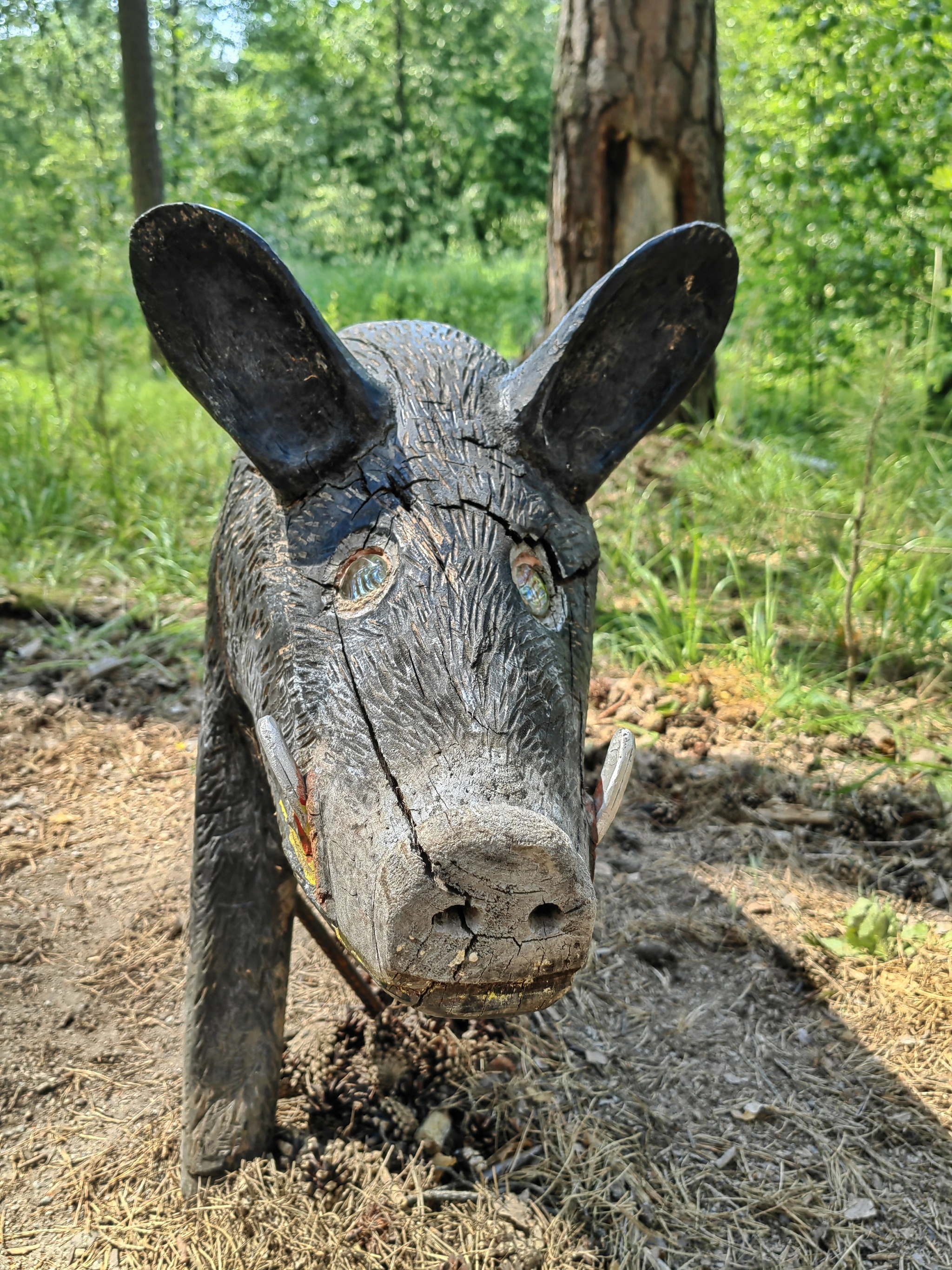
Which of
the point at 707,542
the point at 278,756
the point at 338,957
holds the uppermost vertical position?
the point at 278,756

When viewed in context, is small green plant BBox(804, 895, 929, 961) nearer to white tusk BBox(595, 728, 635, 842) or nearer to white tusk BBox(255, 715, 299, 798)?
white tusk BBox(595, 728, 635, 842)

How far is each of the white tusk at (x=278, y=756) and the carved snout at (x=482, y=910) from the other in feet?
0.80

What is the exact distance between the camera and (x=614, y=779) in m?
1.39

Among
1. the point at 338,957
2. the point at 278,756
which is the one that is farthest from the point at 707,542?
the point at 278,756

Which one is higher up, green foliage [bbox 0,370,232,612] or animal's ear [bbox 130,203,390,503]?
animal's ear [bbox 130,203,390,503]

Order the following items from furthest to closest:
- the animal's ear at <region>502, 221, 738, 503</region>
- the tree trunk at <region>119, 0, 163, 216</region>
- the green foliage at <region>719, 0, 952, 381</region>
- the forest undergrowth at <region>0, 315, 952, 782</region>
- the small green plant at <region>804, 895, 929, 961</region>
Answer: the tree trunk at <region>119, 0, 163, 216</region> < the green foliage at <region>719, 0, 952, 381</region> < the forest undergrowth at <region>0, 315, 952, 782</region> < the small green plant at <region>804, 895, 929, 961</region> < the animal's ear at <region>502, 221, 738, 503</region>

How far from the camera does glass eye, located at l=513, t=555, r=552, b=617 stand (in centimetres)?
142

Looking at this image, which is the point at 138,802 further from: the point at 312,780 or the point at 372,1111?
the point at 312,780

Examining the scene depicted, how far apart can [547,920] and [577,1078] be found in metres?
1.22

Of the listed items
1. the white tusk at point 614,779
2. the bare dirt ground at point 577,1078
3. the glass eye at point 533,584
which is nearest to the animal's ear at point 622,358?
the glass eye at point 533,584

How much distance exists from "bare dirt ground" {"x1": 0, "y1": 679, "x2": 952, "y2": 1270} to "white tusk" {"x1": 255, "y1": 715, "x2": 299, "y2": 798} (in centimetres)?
100

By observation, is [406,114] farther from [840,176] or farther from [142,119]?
[840,176]

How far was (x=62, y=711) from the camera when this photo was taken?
3781 mm

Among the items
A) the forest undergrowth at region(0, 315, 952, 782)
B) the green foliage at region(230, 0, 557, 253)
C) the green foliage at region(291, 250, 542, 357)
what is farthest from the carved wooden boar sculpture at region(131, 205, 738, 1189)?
the green foliage at region(230, 0, 557, 253)
